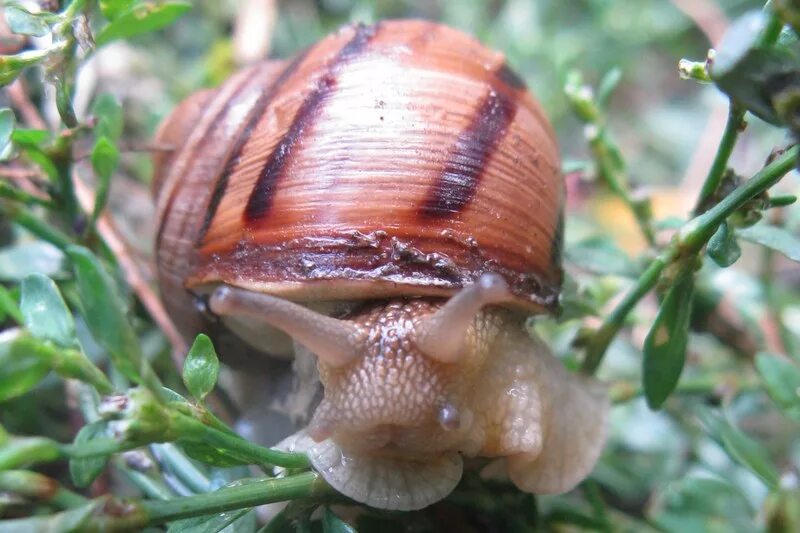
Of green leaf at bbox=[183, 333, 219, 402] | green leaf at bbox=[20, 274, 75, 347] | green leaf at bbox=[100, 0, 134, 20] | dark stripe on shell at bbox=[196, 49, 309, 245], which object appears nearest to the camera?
green leaf at bbox=[20, 274, 75, 347]

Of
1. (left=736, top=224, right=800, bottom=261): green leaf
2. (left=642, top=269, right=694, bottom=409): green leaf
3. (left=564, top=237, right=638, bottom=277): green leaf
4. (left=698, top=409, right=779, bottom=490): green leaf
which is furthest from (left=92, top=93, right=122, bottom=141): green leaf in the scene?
(left=698, top=409, right=779, bottom=490): green leaf

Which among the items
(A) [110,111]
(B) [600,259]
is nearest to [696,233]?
(B) [600,259]

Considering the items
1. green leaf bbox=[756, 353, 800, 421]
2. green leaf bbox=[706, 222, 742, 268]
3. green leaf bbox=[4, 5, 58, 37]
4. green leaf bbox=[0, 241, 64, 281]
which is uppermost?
green leaf bbox=[4, 5, 58, 37]

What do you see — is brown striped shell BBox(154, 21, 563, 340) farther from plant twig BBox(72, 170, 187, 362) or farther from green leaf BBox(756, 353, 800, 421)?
green leaf BBox(756, 353, 800, 421)

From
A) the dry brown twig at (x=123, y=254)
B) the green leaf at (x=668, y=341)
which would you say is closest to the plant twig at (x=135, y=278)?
the dry brown twig at (x=123, y=254)

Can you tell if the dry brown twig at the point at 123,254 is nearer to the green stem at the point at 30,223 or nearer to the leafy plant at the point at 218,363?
the leafy plant at the point at 218,363

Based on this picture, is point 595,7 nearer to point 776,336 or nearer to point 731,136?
point 776,336

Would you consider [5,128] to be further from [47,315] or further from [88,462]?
[88,462]

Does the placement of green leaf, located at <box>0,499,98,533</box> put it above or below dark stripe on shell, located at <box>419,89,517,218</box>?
below
